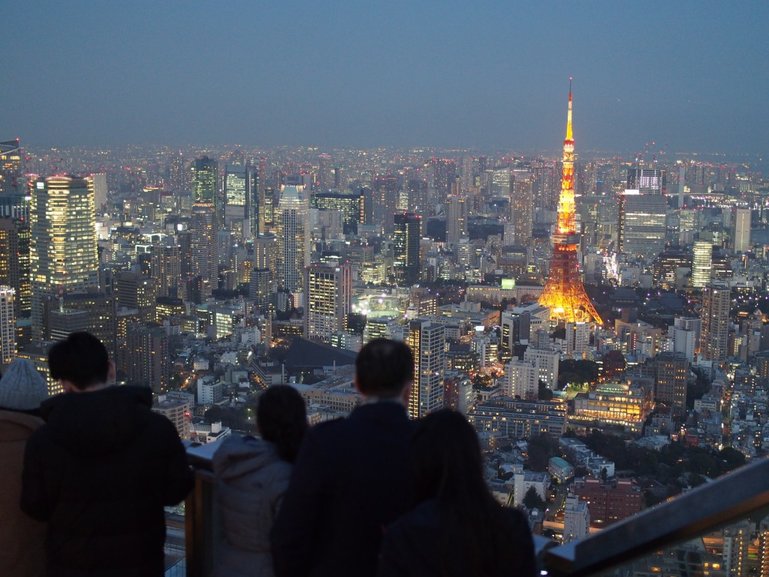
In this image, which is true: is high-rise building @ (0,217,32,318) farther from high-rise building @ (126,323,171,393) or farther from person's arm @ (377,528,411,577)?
person's arm @ (377,528,411,577)

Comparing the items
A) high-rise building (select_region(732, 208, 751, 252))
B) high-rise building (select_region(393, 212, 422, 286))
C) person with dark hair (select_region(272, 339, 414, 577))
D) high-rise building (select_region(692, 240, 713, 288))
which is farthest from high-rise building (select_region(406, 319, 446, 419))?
high-rise building (select_region(732, 208, 751, 252))

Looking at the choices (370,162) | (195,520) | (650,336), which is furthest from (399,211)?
(195,520)

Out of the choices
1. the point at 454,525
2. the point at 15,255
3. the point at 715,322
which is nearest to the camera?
the point at 454,525

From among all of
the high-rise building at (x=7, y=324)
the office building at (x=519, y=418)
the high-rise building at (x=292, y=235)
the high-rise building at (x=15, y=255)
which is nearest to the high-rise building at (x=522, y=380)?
the office building at (x=519, y=418)

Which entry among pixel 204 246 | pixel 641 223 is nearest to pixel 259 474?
pixel 204 246

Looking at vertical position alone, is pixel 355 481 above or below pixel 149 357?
above

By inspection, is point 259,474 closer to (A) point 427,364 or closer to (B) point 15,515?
(B) point 15,515
